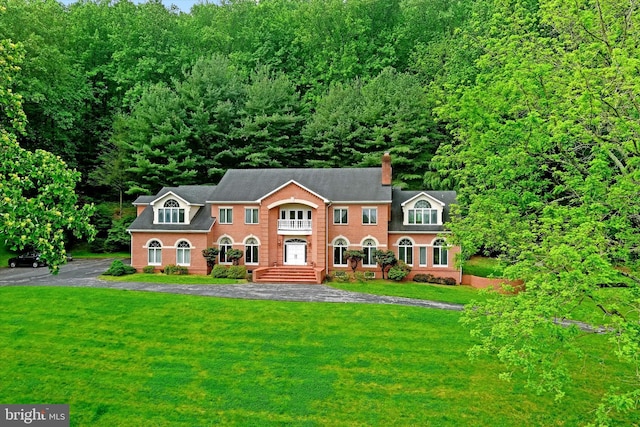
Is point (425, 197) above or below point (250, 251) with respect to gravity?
above

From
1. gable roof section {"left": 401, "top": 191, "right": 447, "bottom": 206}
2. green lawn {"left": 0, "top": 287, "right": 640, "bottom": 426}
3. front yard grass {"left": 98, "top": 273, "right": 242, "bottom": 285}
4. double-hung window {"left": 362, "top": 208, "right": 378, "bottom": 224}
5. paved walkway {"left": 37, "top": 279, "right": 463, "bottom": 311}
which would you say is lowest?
green lawn {"left": 0, "top": 287, "right": 640, "bottom": 426}

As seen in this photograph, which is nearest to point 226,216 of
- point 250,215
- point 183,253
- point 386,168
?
point 250,215

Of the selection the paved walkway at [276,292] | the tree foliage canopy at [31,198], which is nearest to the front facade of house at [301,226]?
the paved walkway at [276,292]

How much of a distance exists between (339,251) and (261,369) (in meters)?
18.6

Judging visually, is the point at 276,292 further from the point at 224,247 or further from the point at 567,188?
the point at 567,188

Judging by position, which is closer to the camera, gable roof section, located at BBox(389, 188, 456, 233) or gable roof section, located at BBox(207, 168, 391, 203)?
gable roof section, located at BBox(389, 188, 456, 233)

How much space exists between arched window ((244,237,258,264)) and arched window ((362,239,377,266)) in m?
8.73

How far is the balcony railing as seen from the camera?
32.8m

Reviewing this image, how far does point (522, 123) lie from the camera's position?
11898 millimetres

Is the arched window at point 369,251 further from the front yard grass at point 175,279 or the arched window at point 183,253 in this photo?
the arched window at point 183,253

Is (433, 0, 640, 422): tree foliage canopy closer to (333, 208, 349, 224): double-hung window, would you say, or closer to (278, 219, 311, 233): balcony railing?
(333, 208, 349, 224): double-hung window

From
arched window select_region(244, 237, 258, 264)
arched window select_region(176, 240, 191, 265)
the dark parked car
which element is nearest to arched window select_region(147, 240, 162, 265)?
arched window select_region(176, 240, 191, 265)

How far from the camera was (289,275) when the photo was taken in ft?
101

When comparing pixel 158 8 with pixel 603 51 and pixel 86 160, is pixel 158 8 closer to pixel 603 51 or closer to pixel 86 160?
pixel 86 160
